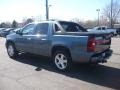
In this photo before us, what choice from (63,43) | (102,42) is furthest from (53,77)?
(102,42)

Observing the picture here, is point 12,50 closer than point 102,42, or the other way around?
point 102,42

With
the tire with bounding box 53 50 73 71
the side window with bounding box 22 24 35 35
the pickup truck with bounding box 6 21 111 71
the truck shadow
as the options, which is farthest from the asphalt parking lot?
the side window with bounding box 22 24 35 35

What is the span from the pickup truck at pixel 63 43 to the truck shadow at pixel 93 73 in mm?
424

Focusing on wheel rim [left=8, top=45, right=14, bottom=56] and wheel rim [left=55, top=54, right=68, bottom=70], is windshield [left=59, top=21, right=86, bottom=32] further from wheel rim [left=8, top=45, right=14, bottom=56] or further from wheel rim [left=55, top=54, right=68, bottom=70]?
wheel rim [left=8, top=45, right=14, bottom=56]

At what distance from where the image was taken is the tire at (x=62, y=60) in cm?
743

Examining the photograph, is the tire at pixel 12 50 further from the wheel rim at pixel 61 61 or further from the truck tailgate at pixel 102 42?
the truck tailgate at pixel 102 42

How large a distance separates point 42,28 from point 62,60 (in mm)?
1729

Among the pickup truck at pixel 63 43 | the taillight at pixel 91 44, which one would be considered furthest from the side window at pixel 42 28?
the taillight at pixel 91 44

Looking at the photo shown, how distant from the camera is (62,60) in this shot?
25.1ft

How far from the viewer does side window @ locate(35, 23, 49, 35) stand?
840 centimetres

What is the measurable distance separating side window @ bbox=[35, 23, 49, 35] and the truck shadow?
135 cm

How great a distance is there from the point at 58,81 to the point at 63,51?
55.2 inches

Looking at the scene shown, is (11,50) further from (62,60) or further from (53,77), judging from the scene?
(53,77)

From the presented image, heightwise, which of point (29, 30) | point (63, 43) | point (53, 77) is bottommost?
point (53, 77)
